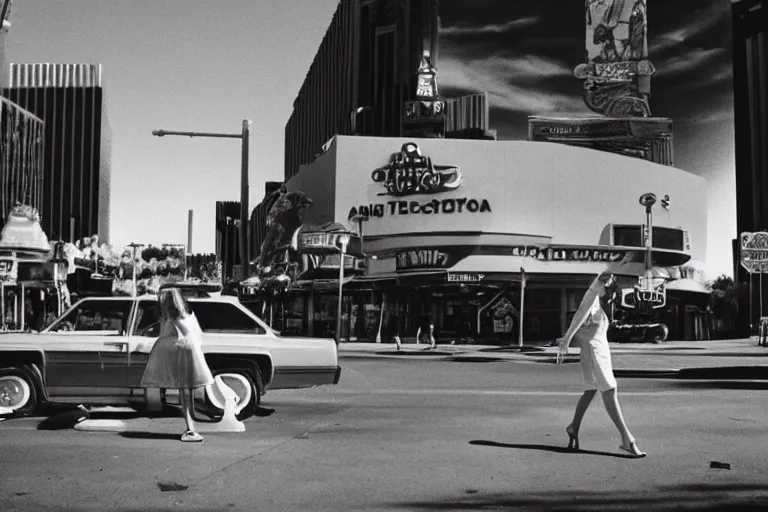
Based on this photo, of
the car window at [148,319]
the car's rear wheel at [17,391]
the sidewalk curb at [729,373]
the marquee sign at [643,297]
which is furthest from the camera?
the marquee sign at [643,297]

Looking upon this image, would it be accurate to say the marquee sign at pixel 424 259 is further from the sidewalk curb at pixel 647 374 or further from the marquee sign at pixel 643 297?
the sidewalk curb at pixel 647 374

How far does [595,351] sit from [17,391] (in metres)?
6.92

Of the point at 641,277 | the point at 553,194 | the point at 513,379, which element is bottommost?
the point at 513,379

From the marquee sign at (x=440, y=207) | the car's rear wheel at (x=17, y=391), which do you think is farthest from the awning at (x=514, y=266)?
the car's rear wheel at (x=17, y=391)

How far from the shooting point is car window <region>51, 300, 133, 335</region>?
12.1m

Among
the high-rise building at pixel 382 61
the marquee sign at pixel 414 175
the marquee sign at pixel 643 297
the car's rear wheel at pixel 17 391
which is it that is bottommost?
the car's rear wheel at pixel 17 391

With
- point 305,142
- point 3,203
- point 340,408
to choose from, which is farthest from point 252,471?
point 3,203

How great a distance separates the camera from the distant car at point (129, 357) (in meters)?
11.5

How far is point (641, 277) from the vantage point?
56500mm

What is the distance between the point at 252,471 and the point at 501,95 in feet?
276

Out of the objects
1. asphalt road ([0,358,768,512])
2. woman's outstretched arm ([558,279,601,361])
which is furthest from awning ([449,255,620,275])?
woman's outstretched arm ([558,279,601,361])

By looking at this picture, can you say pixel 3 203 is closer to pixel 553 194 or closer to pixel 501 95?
pixel 501 95

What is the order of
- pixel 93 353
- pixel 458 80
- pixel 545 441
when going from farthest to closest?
1. pixel 458 80
2. pixel 93 353
3. pixel 545 441

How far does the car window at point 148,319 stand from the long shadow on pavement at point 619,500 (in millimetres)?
6181
